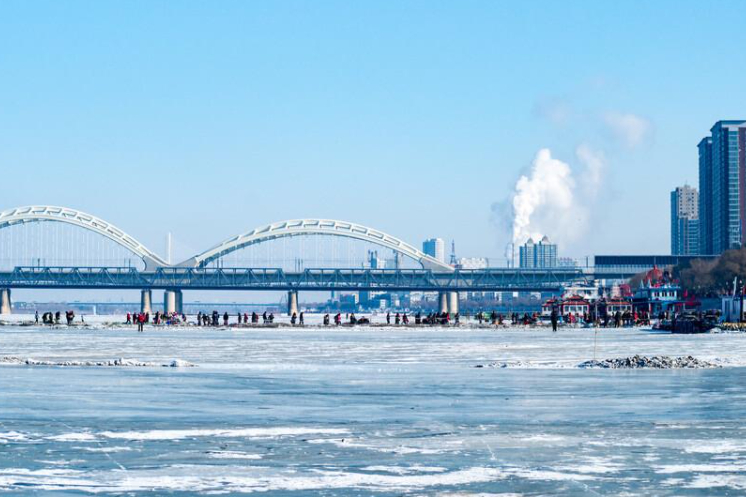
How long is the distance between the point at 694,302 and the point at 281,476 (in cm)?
13347

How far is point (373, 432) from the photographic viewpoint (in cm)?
1627

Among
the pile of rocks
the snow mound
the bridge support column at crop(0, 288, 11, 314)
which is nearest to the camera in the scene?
the pile of rocks

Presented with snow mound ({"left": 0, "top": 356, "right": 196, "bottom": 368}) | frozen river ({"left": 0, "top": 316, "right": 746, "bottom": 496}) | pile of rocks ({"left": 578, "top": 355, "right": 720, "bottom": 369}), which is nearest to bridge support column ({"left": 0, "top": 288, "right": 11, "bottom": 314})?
snow mound ({"left": 0, "top": 356, "right": 196, "bottom": 368})

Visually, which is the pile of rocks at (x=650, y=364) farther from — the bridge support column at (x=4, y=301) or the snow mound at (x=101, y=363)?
the bridge support column at (x=4, y=301)

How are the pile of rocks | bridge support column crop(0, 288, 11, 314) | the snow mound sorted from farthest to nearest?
bridge support column crop(0, 288, 11, 314) → the snow mound → the pile of rocks

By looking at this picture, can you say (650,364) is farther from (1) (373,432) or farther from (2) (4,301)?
(2) (4,301)

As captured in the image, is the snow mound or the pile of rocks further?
the snow mound

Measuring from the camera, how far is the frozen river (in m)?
12.3

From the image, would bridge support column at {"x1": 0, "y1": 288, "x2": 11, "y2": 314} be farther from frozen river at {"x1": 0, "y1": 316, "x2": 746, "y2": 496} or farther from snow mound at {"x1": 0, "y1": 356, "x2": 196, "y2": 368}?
frozen river at {"x1": 0, "y1": 316, "x2": 746, "y2": 496}

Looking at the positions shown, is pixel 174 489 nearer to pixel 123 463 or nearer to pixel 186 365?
pixel 123 463

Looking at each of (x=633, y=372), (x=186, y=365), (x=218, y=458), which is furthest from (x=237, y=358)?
(x=218, y=458)

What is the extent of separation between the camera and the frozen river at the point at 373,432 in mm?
12289

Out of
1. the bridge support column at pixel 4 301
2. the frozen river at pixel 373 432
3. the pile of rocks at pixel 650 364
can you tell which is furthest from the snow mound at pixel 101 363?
the bridge support column at pixel 4 301

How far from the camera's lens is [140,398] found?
2105 centimetres
